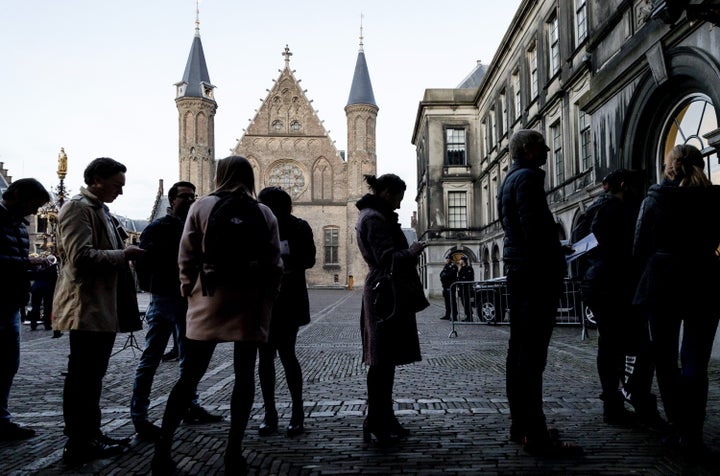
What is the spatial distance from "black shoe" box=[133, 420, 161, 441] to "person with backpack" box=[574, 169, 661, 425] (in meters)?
3.25

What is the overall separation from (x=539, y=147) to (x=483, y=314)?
10.7m

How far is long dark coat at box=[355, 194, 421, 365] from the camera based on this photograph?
13.3ft

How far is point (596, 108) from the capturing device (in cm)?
1103

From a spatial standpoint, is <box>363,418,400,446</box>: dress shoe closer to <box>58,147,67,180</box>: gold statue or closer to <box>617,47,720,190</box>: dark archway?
<box>617,47,720,190</box>: dark archway

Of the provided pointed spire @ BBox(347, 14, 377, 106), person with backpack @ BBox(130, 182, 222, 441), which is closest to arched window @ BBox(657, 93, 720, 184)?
person with backpack @ BBox(130, 182, 222, 441)

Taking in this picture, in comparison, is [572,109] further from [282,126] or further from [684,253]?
[282,126]

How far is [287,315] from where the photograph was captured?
4488 mm

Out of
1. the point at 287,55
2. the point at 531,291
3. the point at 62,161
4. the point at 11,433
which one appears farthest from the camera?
the point at 287,55

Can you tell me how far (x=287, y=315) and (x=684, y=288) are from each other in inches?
105

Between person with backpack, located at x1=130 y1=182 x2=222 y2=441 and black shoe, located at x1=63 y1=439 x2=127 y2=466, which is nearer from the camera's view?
black shoe, located at x1=63 y1=439 x2=127 y2=466

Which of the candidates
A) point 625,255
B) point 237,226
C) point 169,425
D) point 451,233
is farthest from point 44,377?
point 451,233

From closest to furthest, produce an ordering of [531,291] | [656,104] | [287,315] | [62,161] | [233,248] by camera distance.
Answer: [233,248]
[531,291]
[287,315]
[656,104]
[62,161]

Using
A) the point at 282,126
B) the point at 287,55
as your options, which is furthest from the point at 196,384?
the point at 287,55

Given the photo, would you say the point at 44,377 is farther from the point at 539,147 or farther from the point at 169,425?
the point at 539,147
